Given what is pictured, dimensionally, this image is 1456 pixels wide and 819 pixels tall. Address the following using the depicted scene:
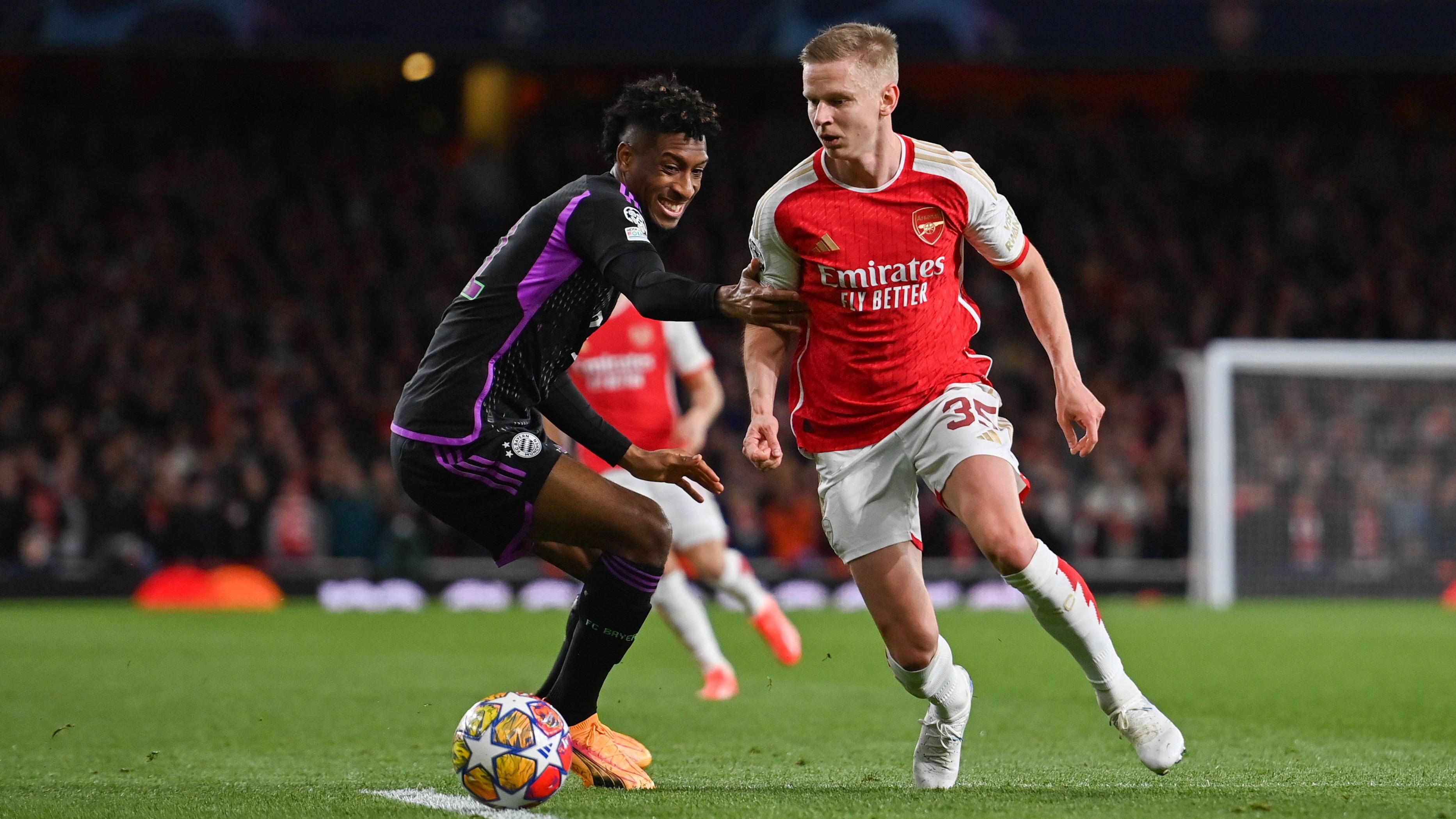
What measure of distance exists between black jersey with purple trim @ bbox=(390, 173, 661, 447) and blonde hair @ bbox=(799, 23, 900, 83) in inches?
26.7

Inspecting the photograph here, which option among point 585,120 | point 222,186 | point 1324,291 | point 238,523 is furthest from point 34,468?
point 1324,291

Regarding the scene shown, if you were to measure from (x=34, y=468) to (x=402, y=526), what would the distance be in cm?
384

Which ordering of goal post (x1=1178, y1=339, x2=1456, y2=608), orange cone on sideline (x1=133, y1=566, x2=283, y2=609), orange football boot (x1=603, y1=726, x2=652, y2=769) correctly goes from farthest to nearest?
goal post (x1=1178, y1=339, x2=1456, y2=608) → orange cone on sideline (x1=133, y1=566, x2=283, y2=609) → orange football boot (x1=603, y1=726, x2=652, y2=769)

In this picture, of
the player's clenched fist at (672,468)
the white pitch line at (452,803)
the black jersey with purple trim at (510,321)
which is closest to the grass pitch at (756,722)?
the white pitch line at (452,803)

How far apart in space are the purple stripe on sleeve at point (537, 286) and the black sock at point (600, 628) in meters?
0.60

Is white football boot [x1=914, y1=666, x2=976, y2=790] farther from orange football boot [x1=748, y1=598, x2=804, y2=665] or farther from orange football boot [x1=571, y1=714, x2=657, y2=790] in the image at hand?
orange football boot [x1=748, y1=598, x2=804, y2=665]

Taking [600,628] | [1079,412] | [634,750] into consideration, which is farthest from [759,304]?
[634,750]

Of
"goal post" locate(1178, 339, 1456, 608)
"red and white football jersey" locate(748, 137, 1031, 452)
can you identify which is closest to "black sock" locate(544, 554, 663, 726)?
"red and white football jersey" locate(748, 137, 1031, 452)

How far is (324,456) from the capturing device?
57.9 feet

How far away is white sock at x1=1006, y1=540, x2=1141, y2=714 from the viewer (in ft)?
15.3

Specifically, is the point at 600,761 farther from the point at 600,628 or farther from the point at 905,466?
the point at 905,466

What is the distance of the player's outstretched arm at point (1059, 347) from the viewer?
187 inches

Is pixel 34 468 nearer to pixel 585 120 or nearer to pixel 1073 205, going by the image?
pixel 585 120

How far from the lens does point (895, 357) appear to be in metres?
4.94
